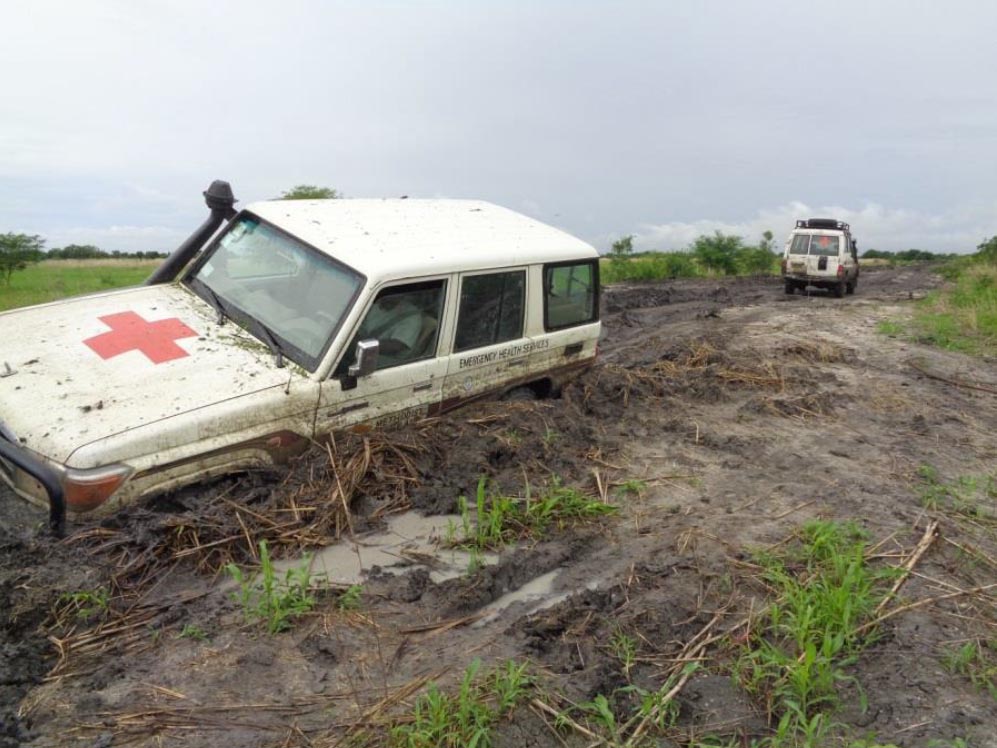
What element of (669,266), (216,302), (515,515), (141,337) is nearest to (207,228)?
(216,302)

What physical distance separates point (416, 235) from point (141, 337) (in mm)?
1906

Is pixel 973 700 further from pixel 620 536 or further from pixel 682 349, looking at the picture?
pixel 682 349

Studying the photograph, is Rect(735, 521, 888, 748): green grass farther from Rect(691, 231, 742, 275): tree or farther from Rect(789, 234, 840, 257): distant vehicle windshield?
Rect(691, 231, 742, 275): tree

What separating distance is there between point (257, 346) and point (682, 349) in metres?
6.03

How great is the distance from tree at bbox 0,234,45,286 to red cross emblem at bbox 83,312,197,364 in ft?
66.6

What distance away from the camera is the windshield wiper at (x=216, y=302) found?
470 cm

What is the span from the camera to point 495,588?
141 inches

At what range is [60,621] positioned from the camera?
3076mm

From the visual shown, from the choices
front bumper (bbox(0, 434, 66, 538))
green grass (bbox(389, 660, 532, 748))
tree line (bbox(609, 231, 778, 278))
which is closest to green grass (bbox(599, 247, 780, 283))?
tree line (bbox(609, 231, 778, 278))

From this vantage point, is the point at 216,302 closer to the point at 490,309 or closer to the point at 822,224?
the point at 490,309

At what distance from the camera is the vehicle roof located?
4.73m

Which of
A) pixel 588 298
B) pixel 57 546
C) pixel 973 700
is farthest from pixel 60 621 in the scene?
pixel 588 298

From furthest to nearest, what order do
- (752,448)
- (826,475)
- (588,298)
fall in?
(588,298)
(752,448)
(826,475)

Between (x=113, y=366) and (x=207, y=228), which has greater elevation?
(x=207, y=228)
